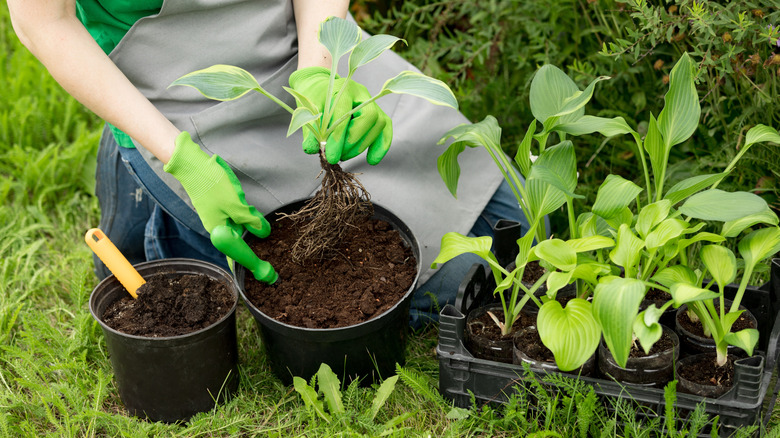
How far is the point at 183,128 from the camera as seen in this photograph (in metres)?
1.47

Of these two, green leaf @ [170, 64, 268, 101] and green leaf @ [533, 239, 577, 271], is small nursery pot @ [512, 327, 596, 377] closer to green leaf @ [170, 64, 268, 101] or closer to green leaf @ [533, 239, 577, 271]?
green leaf @ [533, 239, 577, 271]

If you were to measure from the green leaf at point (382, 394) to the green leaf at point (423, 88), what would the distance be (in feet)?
1.72

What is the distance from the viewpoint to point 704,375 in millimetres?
1167

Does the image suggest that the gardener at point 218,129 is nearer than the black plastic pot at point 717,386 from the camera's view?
No

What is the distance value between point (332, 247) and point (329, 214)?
0.34 feet

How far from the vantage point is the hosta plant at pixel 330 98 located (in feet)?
3.50

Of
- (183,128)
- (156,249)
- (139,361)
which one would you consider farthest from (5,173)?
(139,361)

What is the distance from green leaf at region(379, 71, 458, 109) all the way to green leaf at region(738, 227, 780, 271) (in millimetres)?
541

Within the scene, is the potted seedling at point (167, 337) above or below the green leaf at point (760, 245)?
above

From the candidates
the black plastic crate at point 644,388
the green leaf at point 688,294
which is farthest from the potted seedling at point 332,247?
the green leaf at point 688,294

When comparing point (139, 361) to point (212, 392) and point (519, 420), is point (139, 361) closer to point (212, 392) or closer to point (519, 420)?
point (212, 392)

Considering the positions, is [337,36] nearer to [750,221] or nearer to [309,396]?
[309,396]

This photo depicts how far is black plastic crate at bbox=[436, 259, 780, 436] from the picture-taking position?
1084 millimetres

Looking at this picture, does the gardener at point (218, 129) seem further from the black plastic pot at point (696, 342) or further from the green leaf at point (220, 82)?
the black plastic pot at point (696, 342)
